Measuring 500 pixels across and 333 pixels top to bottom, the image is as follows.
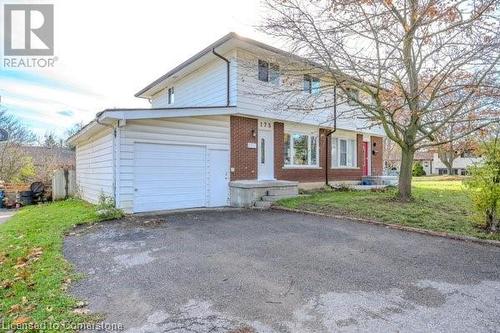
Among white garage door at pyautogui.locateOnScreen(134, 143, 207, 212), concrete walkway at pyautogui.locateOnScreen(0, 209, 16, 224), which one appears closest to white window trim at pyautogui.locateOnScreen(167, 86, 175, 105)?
white garage door at pyautogui.locateOnScreen(134, 143, 207, 212)

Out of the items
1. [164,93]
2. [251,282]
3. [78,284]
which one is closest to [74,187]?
[164,93]

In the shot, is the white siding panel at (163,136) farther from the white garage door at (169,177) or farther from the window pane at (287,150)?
the window pane at (287,150)

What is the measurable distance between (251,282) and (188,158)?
7684 mm

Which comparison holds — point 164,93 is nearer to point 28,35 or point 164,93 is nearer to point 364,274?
point 28,35

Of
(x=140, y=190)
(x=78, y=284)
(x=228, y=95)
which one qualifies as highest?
(x=228, y=95)

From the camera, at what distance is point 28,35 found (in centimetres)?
1055

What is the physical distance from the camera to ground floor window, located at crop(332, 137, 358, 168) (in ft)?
56.9

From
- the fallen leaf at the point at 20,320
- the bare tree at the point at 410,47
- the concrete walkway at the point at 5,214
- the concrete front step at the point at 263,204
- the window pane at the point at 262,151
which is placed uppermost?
the bare tree at the point at 410,47

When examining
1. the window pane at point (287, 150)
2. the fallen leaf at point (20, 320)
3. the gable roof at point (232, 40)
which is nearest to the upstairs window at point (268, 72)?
the gable roof at point (232, 40)

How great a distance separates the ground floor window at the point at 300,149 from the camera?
15.0 metres

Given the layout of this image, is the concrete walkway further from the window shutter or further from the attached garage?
the window shutter

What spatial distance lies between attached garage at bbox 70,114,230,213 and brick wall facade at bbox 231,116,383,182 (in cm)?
46

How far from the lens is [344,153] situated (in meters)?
18.0

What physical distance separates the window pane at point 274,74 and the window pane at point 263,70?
0.49 ft
